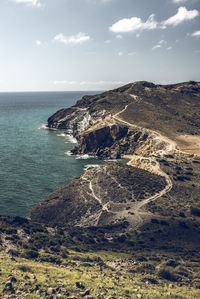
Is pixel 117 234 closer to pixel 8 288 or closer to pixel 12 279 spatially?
pixel 12 279

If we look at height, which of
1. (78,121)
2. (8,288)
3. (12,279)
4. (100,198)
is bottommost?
(100,198)

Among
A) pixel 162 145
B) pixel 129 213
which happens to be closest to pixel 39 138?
pixel 162 145

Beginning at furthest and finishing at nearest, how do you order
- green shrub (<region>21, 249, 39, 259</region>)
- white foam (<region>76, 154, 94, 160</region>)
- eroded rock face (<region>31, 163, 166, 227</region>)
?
white foam (<region>76, 154, 94, 160</region>) < eroded rock face (<region>31, 163, 166, 227</region>) < green shrub (<region>21, 249, 39, 259</region>)

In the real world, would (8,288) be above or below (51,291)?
above

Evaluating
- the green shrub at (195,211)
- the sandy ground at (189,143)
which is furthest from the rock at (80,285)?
the sandy ground at (189,143)

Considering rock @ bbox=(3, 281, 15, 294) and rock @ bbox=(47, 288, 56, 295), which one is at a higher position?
rock @ bbox=(3, 281, 15, 294)

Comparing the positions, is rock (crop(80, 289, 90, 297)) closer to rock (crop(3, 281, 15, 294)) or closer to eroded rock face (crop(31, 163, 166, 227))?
rock (crop(3, 281, 15, 294))

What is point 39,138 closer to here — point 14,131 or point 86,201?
point 14,131

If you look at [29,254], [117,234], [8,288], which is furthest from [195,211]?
[8,288]

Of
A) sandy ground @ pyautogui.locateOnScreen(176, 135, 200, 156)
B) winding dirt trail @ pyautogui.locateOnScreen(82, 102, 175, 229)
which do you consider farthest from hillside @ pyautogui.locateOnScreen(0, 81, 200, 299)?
sandy ground @ pyautogui.locateOnScreen(176, 135, 200, 156)
